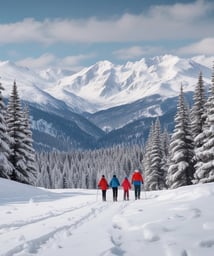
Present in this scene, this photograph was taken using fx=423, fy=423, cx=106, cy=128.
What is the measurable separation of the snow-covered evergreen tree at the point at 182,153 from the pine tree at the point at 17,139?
14.2 m

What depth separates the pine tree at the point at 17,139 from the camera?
40.7 m

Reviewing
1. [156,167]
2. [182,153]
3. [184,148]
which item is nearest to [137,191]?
[182,153]

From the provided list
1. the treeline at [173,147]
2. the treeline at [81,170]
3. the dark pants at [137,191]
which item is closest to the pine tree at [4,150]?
the treeline at [173,147]

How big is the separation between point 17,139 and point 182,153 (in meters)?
16.1

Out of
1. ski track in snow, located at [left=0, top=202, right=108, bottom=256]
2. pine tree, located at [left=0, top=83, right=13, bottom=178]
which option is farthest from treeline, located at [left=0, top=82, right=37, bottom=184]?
ski track in snow, located at [left=0, top=202, right=108, bottom=256]

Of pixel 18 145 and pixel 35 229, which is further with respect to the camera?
pixel 18 145

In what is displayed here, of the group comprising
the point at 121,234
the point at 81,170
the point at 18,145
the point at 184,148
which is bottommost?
the point at 121,234

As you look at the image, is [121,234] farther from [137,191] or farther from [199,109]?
[199,109]

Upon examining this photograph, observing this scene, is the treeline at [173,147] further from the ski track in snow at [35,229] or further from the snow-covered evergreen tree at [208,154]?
the ski track in snow at [35,229]

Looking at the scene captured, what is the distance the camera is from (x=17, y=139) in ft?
136

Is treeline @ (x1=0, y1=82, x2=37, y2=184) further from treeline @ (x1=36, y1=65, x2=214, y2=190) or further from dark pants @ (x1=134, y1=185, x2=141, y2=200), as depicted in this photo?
dark pants @ (x1=134, y1=185, x2=141, y2=200)

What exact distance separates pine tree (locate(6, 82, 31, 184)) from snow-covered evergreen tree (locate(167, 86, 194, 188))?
14.2m

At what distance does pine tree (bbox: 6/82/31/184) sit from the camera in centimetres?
4066

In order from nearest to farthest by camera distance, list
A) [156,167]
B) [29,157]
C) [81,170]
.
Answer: [29,157]
[156,167]
[81,170]
